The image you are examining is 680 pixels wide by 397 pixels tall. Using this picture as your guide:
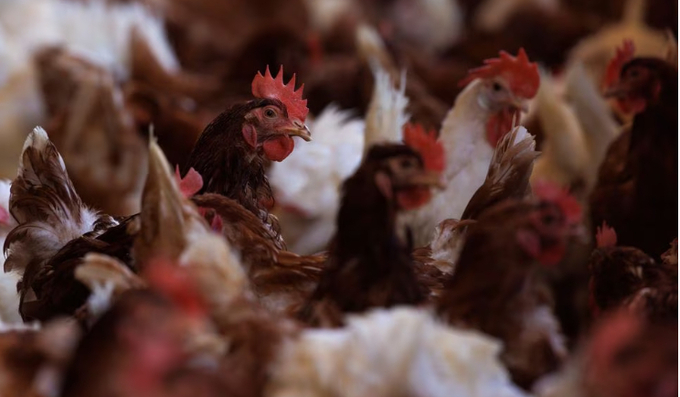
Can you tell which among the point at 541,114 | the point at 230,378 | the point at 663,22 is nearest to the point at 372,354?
the point at 230,378

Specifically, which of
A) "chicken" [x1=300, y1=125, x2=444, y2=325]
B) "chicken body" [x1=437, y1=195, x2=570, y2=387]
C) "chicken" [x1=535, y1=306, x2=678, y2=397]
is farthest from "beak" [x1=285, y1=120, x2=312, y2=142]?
"chicken" [x1=535, y1=306, x2=678, y2=397]

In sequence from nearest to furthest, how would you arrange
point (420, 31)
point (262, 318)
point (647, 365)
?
point (647, 365) < point (262, 318) < point (420, 31)

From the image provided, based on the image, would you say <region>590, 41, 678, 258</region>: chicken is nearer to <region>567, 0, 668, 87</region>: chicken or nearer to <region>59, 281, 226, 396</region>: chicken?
<region>59, 281, 226, 396</region>: chicken

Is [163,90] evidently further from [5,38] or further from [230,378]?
[230,378]

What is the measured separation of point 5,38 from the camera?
210 inches

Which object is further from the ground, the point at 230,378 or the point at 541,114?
the point at 541,114

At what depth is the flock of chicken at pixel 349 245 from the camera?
1662mm

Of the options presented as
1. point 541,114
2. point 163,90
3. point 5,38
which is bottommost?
point 541,114

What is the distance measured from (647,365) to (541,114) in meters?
2.67

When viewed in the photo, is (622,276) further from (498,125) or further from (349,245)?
(498,125)

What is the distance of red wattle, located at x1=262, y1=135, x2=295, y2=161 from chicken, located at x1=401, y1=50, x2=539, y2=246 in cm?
72

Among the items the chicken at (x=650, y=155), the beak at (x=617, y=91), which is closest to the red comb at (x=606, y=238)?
the chicken at (x=650, y=155)

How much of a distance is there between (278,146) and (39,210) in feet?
1.93

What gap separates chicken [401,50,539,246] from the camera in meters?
3.05
